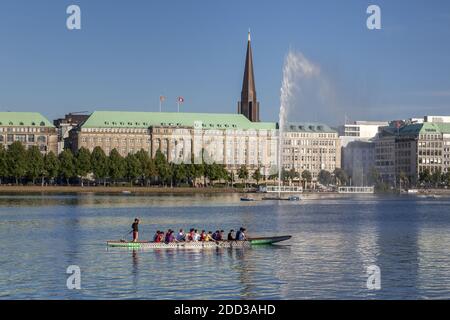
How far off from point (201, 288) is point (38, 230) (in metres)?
34.9

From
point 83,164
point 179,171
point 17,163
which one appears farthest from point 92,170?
point 179,171

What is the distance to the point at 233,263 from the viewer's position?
164ft

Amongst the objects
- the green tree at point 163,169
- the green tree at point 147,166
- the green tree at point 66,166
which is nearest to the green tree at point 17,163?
the green tree at point 66,166

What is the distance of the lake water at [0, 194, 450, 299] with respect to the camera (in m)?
40.6

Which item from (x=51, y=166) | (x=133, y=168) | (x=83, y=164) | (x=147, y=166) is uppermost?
(x=83, y=164)

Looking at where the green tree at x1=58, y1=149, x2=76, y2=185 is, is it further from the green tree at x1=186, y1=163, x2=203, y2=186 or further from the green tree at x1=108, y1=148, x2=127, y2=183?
the green tree at x1=186, y1=163, x2=203, y2=186

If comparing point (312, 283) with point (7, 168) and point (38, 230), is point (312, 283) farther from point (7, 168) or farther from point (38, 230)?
point (7, 168)

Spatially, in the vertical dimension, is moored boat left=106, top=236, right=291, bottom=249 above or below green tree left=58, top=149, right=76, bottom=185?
below

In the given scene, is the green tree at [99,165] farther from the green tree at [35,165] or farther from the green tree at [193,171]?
the green tree at [193,171]

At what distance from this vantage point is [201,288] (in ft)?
135

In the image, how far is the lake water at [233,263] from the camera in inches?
1597

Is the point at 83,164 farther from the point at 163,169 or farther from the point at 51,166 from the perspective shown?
the point at 163,169

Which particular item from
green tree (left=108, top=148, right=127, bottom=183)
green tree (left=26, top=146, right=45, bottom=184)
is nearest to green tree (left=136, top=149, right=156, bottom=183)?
green tree (left=108, top=148, right=127, bottom=183)

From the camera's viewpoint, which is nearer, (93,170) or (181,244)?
(181,244)
